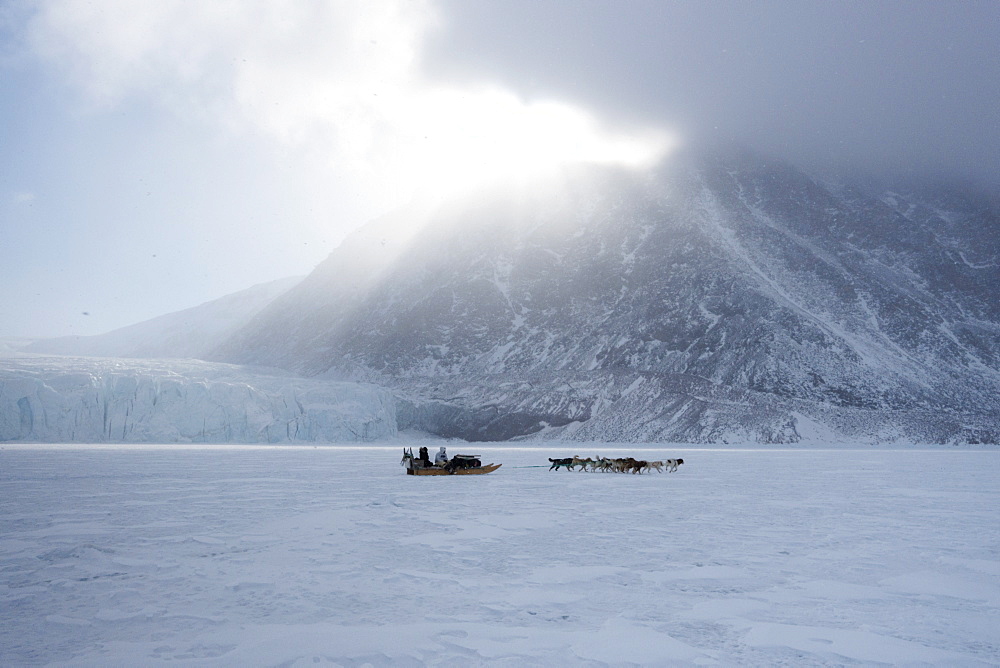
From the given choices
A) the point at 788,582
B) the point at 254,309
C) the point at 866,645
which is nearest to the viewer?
the point at 866,645

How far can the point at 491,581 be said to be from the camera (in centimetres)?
955

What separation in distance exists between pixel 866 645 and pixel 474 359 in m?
99.0

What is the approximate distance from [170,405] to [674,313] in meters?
72.0

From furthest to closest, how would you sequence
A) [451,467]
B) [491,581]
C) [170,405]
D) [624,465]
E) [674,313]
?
[674,313], [170,405], [624,465], [451,467], [491,581]

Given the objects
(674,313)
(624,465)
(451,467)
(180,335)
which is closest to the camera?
(451,467)

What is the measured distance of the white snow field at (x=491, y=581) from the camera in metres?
6.61

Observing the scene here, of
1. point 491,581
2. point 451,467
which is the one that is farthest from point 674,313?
point 491,581

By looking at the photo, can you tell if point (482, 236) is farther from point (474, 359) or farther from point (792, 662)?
point (792, 662)

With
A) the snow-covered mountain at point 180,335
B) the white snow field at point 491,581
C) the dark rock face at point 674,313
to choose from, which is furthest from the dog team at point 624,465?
the snow-covered mountain at point 180,335

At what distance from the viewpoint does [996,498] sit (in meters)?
21.6

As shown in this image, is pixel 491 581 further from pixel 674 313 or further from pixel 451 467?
pixel 674 313

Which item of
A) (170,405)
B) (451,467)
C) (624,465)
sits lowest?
(624,465)

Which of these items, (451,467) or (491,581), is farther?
(451,467)

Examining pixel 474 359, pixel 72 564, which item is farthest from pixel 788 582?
pixel 474 359
